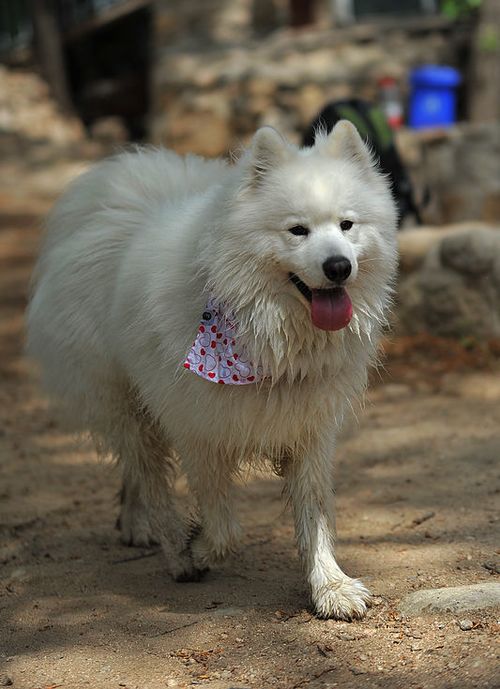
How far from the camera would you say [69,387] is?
457 cm

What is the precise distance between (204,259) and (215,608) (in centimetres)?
140

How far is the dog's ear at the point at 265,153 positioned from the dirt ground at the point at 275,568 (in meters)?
1.51

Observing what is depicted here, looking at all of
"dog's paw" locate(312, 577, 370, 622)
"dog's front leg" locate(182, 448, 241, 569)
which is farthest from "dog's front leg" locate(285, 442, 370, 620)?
"dog's front leg" locate(182, 448, 241, 569)

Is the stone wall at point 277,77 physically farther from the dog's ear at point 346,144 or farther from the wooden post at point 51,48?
the dog's ear at point 346,144

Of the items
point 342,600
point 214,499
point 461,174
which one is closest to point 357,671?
point 342,600

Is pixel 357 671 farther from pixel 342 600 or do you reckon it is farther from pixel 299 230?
pixel 299 230

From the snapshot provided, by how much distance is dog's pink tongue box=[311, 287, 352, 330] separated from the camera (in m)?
3.53

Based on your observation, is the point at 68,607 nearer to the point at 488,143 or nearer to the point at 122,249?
the point at 122,249

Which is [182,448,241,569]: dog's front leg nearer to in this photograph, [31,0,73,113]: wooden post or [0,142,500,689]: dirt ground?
[0,142,500,689]: dirt ground

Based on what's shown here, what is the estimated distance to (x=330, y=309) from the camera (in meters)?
3.54

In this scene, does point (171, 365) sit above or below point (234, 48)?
below

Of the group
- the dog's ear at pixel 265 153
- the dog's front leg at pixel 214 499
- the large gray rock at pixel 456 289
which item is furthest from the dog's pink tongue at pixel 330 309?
the large gray rock at pixel 456 289

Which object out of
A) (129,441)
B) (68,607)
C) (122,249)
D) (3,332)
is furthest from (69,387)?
(3,332)

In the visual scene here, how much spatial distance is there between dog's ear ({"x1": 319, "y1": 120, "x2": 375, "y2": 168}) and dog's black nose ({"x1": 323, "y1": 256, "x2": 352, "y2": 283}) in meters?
0.59
